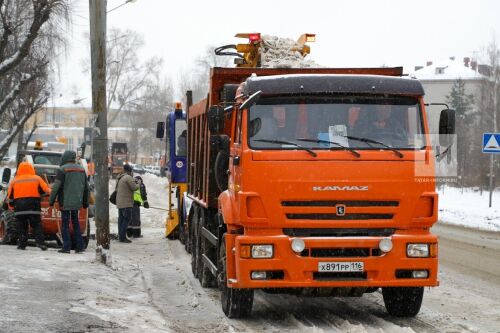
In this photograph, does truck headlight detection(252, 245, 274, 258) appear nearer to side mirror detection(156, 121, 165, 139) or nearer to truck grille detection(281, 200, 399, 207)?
truck grille detection(281, 200, 399, 207)

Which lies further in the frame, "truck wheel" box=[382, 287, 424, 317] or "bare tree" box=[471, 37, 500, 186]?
"bare tree" box=[471, 37, 500, 186]

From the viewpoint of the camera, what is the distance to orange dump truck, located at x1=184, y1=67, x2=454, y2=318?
8.71 m

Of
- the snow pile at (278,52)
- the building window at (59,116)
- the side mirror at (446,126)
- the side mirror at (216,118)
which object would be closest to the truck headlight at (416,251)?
the side mirror at (446,126)

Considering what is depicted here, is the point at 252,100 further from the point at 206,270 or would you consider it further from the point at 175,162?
the point at 175,162

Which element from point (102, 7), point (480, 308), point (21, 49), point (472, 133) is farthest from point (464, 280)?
point (472, 133)

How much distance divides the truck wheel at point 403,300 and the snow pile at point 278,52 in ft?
14.6

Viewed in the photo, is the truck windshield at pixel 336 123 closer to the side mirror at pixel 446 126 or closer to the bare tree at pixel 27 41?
the side mirror at pixel 446 126

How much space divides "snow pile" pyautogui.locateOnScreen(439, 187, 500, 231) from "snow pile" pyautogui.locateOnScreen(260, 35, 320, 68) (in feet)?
44.2

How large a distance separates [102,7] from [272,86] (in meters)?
5.36

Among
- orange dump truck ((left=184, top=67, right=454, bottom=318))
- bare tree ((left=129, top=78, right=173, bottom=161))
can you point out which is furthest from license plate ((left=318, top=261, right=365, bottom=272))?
bare tree ((left=129, top=78, right=173, bottom=161))

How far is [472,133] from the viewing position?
73938 mm

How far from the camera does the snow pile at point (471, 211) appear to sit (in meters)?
27.2

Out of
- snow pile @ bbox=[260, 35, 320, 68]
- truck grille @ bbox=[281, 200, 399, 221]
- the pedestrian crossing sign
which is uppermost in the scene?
snow pile @ bbox=[260, 35, 320, 68]

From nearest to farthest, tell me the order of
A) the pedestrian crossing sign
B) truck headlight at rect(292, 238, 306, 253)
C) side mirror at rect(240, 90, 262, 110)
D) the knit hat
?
truck headlight at rect(292, 238, 306, 253)
side mirror at rect(240, 90, 262, 110)
the knit hat
the pedestrian crossing sign
